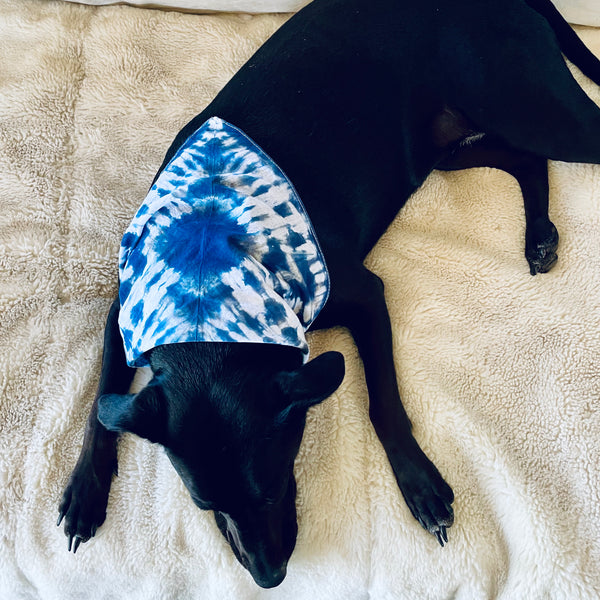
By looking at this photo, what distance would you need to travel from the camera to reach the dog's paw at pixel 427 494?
1.54 m

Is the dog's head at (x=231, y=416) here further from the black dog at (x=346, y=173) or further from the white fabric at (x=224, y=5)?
the white fabric at (x=224, y=5)

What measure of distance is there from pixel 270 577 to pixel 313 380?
21.4 inches

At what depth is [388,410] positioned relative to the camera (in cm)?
163

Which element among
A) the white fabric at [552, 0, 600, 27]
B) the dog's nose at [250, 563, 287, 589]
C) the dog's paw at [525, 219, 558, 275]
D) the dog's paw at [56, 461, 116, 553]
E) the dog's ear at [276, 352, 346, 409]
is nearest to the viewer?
the dog's ear at [276, 352, 346, 409]

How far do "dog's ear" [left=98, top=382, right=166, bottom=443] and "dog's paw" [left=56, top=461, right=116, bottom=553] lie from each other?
40cm

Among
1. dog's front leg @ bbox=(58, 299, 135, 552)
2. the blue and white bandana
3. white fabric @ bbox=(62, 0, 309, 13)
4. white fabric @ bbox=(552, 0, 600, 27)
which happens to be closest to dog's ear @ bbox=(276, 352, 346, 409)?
the blue and white bandana

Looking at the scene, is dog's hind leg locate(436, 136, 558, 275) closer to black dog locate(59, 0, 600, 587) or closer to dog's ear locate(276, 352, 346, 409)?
black dog locate(59, 0, 600, 587)

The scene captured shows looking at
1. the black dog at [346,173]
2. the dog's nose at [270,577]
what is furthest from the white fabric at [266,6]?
the dog's nose at [270,577]

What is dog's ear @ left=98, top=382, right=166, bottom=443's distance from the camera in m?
1.23

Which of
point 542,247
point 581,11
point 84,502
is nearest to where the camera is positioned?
point 84,502

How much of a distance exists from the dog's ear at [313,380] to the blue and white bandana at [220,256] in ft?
0.37

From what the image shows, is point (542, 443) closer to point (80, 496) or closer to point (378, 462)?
point (378, 462)

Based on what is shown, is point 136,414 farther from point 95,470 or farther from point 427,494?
point 427,494

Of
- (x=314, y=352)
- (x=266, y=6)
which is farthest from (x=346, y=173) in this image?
(x=266, y=6)
